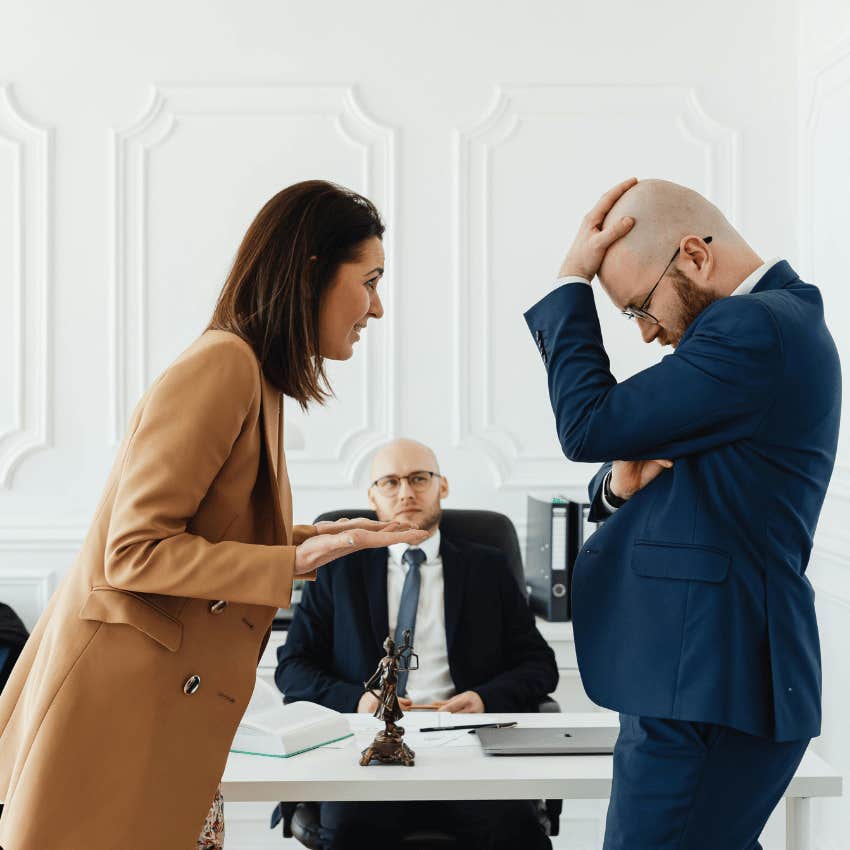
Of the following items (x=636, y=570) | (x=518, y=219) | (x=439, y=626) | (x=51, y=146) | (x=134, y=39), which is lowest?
(x=439, y=626)

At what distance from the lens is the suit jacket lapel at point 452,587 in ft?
9.33

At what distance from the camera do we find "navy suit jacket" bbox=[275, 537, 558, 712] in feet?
9.16

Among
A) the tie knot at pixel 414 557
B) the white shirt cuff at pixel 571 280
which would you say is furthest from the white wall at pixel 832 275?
the white shirt cuff at pixel 571 280

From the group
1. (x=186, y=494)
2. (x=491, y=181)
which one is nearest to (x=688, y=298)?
(x=186, y=494)

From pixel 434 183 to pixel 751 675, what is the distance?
8.63 ft

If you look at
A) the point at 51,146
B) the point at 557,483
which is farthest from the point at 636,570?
the point at 51,146

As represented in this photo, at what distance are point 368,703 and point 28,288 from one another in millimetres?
2107

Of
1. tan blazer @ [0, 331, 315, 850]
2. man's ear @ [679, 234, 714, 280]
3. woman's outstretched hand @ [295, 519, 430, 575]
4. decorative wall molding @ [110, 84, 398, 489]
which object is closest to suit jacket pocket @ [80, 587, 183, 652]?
tan blazer @ [0, 331, 315, 850]

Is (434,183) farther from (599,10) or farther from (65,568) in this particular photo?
(65,568)

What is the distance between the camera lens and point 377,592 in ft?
9.39

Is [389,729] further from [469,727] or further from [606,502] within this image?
[606,502]

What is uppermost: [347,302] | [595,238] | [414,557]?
[595,238]

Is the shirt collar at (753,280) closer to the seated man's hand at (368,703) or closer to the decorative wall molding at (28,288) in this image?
the seated man's hand at (368,703)

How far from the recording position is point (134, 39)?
12.1 feet
